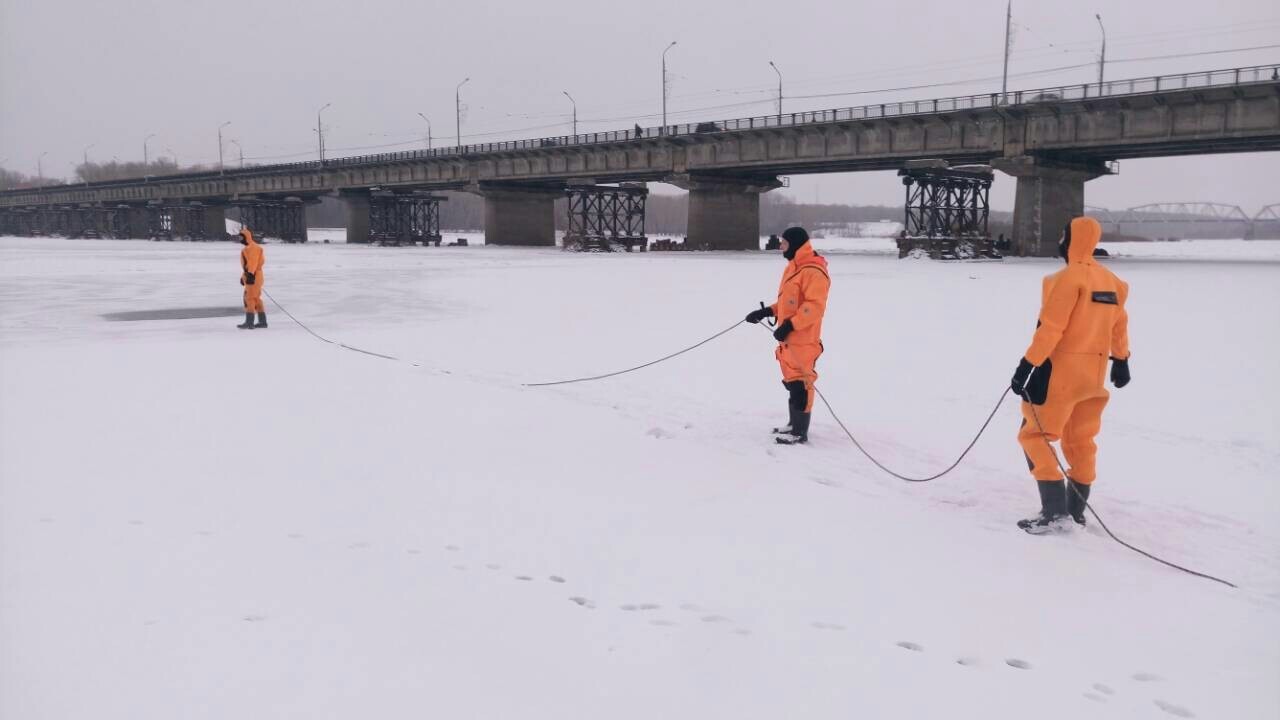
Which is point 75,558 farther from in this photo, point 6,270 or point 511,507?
point 6,270

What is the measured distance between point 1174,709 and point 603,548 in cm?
294

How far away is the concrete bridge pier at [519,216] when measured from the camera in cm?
7131

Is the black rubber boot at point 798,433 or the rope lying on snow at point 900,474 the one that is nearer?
the rope lying on snow at point 900,474

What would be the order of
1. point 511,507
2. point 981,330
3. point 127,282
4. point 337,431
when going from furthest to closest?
1. point 127,282
2. point 981,330
3. point 337,431
4. point 511,507

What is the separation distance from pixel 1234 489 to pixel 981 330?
29.7ft

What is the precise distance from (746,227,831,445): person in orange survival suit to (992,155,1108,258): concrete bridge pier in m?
39.8

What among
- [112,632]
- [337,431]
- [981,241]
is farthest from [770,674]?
[981,241]

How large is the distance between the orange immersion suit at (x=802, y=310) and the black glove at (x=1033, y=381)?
7.07 ft

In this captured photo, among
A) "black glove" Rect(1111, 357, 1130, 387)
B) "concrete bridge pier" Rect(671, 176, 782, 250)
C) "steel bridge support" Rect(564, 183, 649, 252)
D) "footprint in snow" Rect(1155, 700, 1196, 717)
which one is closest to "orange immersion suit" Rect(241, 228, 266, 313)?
"black glove" Rect(1111, 357, 1130, 387)

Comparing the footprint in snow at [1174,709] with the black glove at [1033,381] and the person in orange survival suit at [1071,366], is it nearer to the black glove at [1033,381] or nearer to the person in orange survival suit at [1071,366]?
the person in orange survival suit at [1071,366]

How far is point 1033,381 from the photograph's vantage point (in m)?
5.46

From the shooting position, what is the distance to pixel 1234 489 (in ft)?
21.4

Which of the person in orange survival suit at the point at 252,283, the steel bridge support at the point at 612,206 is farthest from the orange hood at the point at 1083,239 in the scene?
the steel bridge support at the point at 612,206

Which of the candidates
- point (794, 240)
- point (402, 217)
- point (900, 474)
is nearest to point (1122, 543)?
point (900, 474)
